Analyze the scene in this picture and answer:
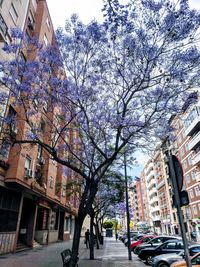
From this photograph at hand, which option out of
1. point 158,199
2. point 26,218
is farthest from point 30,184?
point 158,199

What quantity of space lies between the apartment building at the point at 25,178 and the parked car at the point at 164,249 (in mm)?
8065

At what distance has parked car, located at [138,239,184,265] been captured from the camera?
12.2 meters

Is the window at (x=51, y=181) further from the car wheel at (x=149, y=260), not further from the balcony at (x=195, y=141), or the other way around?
the balcony at (x=195, y=141)

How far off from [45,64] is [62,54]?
0.98 metres

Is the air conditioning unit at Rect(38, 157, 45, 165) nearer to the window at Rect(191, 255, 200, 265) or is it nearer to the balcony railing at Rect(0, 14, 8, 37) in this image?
the balcony railing at Rect(0, 14, 8, 37)

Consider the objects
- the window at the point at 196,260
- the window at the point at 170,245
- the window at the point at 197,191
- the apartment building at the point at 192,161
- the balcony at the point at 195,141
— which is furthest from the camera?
the window at the point at 197,191

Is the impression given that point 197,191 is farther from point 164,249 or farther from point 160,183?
point 160,183

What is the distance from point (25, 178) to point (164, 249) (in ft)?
32.7

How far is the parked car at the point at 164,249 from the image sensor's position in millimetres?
12189

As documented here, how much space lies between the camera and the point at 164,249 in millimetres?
12445

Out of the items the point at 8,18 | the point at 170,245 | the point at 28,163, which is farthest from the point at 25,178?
the point at 8,18

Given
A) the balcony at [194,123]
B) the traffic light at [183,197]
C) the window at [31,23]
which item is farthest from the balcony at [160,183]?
the traffic light at [183,197]

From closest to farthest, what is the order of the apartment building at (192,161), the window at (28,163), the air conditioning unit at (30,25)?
1. the window at (28,163)
2. the air conditioning unit at (30,25)
3. the apartment building at (192,161)

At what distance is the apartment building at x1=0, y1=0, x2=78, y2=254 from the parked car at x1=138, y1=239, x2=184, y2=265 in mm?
8065
